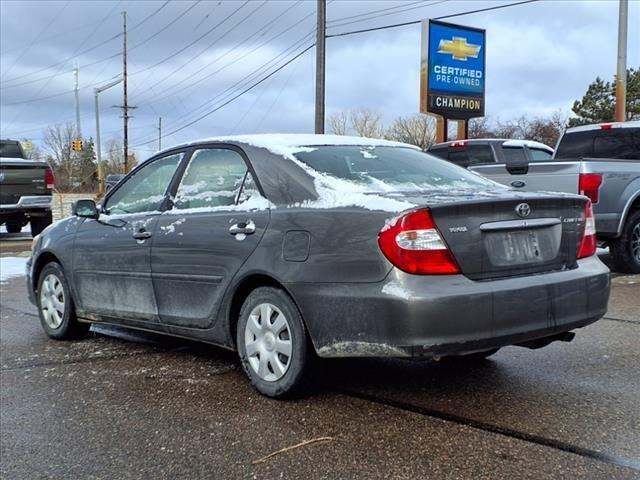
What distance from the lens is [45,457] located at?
10.7 feet

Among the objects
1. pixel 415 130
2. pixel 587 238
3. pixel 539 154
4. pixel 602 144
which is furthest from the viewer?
pixel 415 130

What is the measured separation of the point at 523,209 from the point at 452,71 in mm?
15945

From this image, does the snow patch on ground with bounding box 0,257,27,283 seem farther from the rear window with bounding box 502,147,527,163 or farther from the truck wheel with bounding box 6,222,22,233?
the rear window with bounding box 502,147,527,163

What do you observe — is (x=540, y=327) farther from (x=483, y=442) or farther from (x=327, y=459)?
(x=327, y=459)

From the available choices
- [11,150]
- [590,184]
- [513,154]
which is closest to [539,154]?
[513,154]

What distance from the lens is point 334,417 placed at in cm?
363

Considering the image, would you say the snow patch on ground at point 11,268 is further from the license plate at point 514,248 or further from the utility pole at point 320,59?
the utility pole at point 320,59

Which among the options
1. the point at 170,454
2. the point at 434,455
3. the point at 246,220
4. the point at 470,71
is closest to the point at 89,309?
the point at 246,220

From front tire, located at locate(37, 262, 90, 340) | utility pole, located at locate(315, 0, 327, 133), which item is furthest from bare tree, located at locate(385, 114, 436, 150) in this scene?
front tire, located at locate(37, 262, 90, 340)

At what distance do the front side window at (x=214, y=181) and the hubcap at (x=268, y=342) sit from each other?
751 millimetres

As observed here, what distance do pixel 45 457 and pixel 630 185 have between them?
7393 mm

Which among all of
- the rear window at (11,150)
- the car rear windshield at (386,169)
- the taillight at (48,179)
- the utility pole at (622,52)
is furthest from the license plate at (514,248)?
the rear window at (11,150)

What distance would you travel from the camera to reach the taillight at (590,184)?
7617 mm

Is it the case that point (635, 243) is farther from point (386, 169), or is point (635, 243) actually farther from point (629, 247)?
point (386, 169)
